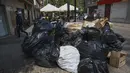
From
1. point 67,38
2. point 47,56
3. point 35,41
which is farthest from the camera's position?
point 67,38

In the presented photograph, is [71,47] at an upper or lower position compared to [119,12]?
lower

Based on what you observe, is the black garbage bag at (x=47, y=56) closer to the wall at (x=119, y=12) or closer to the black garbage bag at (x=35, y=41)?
the black garbage bag at (x=35, y=41)

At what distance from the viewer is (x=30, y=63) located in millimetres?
4316

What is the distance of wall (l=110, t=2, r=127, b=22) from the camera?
816 inches

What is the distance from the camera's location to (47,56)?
12.9 feet

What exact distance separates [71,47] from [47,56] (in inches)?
26.4

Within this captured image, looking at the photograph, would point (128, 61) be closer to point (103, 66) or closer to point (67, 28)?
point (103, 66)

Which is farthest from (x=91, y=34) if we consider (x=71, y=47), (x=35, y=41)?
(x=35, y=41)

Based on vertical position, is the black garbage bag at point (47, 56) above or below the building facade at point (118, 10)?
below

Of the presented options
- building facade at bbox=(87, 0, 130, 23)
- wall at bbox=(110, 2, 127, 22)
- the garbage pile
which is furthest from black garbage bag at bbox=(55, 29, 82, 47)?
wall at bbox=(110, 2, 127, 22)

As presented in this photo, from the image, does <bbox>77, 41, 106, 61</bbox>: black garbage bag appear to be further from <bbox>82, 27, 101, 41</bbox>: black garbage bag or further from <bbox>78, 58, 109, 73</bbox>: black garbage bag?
<bbox>82, 27, 101, 41</bbox>: black garbage bag

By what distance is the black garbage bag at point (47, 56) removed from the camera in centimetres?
389

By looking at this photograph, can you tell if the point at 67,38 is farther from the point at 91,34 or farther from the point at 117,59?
the point at 117,59

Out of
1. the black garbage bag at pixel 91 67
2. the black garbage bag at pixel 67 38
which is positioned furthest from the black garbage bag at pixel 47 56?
the black garbage bag at pixel 91 67
